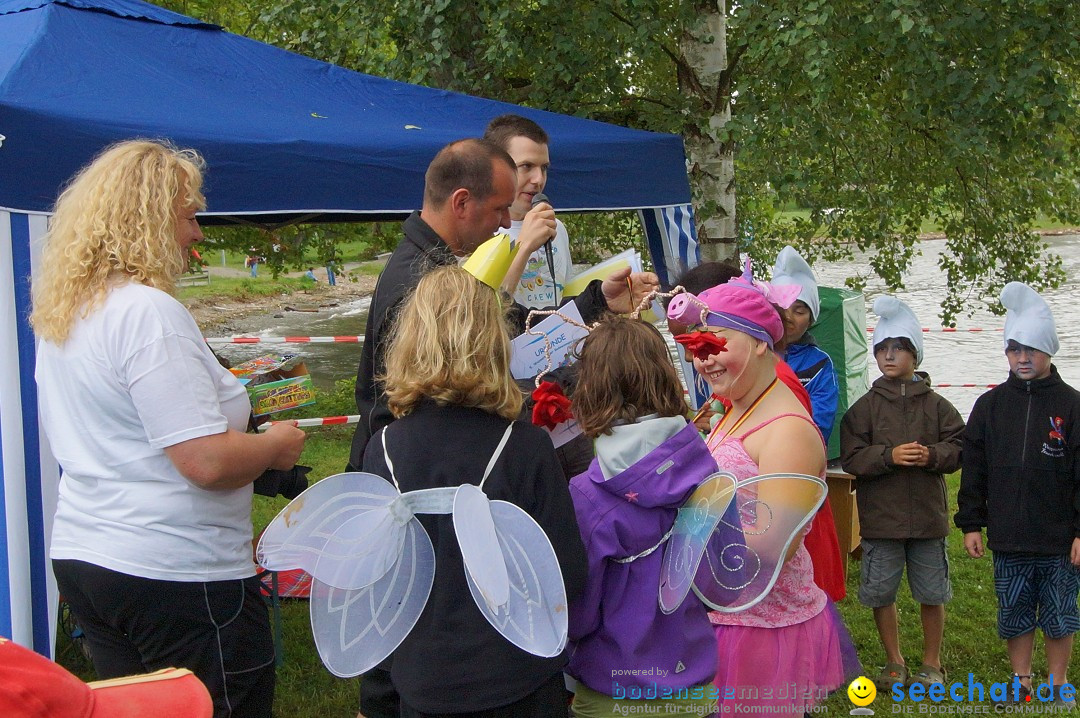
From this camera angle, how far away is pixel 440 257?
2650 mm

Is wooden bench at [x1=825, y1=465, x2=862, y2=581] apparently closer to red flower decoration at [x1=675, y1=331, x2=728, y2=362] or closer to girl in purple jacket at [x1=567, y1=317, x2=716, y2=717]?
red flower decoration at [x1=675, y1=331, x2=728, y2=362]

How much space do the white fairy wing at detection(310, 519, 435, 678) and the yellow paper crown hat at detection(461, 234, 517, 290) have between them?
550 millimetres

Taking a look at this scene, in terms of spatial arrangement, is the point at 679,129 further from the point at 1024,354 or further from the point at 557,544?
the point at 557,544

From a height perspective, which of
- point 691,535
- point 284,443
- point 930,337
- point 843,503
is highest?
point 284,443

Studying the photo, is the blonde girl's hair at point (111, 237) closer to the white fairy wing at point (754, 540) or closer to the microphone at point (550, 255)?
the white fairy wing at point (754, 540)

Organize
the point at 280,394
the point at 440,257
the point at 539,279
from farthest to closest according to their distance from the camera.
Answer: the point at 280,394 → the point at 539,279 → the point at 440,257

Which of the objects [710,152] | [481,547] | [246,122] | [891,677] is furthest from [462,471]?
[710,152]

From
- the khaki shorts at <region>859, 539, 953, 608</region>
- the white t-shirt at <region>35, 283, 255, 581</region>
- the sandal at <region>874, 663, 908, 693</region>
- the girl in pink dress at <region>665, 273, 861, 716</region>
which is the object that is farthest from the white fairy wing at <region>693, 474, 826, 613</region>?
the sandal at <region>874, 663, 908, 693</region>

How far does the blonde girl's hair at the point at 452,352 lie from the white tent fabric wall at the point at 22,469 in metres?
1.49

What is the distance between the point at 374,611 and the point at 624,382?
73cm

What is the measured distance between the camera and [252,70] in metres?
4.50

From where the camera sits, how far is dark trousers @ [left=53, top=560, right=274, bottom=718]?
6.99ft

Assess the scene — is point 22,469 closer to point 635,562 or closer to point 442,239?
point 442,239

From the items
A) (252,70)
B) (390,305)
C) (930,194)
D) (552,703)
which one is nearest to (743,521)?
A: (552,703)
